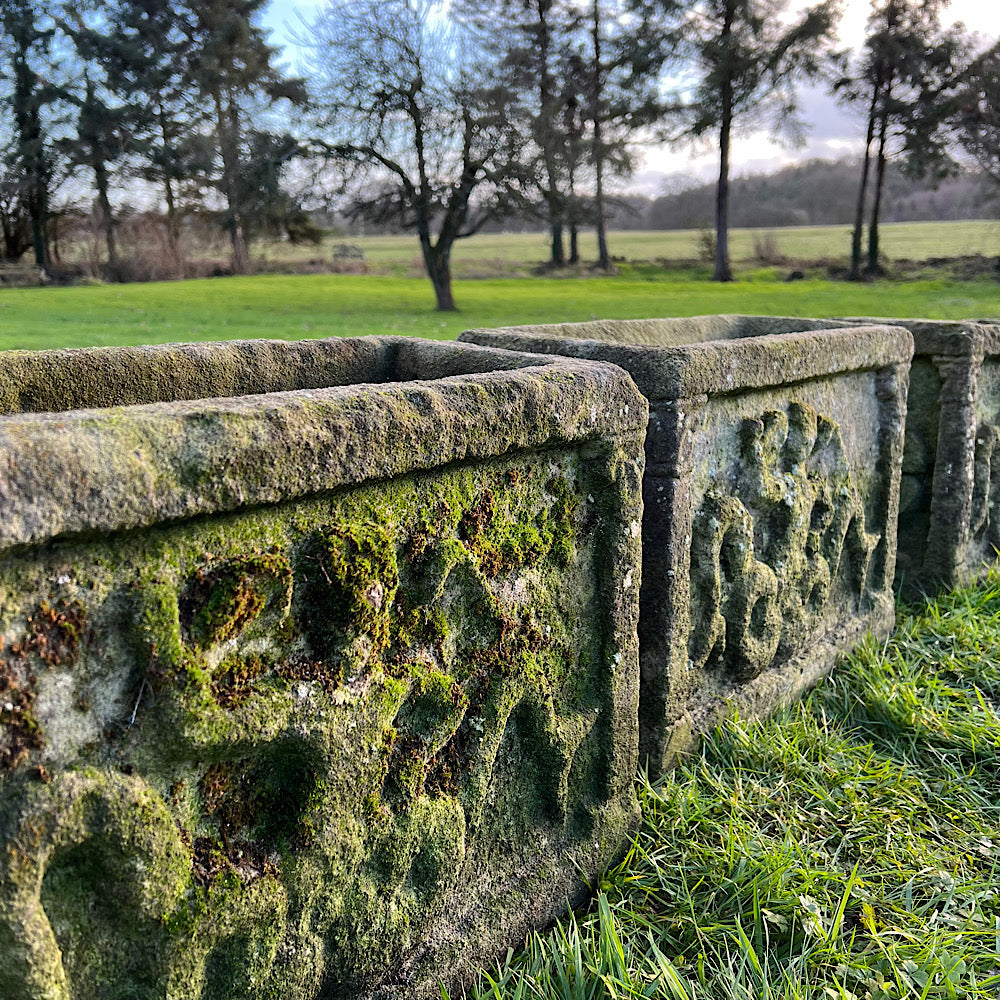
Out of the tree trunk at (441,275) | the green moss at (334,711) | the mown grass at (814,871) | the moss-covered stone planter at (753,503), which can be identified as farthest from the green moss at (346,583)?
the tree trunk at (441,275)

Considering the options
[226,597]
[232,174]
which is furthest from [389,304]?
[226,597]

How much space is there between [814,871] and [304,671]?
1.59m

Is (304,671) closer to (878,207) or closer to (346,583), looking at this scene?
(346,583)

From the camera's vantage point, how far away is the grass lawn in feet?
45.5

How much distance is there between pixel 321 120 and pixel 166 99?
54.6ft

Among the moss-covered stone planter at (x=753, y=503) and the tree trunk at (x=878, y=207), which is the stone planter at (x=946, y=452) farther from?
the tree trunk at (x=878, y=207)

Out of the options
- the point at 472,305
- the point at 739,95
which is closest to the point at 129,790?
the point at 472,305

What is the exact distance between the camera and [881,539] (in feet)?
12.7

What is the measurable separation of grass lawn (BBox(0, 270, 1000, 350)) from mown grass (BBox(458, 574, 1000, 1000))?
8.44 meters

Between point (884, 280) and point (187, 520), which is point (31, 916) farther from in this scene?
point (884, 280)

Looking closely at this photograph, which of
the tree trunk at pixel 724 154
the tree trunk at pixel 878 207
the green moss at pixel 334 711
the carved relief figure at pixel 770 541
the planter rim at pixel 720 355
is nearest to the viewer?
the green moss at pixel 334 711

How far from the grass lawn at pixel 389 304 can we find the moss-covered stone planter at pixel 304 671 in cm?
831

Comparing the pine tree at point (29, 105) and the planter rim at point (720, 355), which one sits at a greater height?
the pine tree at point (29, 105)

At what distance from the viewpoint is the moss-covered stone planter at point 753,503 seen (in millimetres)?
2566
